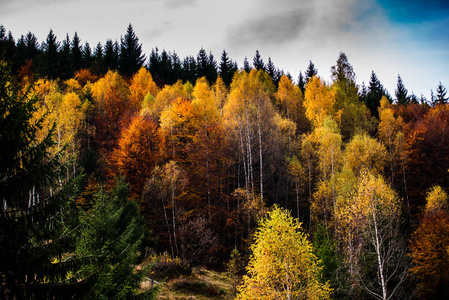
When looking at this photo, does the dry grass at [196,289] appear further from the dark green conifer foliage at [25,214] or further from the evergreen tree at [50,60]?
the evergreen tree at [50,60]

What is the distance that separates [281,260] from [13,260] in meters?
12.1

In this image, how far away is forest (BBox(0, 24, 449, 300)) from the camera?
5.95 meters

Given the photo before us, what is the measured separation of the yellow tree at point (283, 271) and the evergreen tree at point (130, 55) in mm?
53899

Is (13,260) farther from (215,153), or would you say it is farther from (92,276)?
(215,153)

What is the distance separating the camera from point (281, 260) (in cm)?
1439

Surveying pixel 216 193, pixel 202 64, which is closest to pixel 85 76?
pixel 202 64

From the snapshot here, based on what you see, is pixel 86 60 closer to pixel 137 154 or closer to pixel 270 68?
pixel 270 68

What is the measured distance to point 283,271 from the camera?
46.0 ft

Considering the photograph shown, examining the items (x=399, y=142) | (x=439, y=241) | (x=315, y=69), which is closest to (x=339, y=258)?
(x=439, y=241)

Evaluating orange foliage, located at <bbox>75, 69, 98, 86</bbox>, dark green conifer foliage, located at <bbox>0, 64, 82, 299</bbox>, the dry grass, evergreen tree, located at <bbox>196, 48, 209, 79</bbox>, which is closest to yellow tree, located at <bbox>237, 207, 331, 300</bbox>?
the dry grass

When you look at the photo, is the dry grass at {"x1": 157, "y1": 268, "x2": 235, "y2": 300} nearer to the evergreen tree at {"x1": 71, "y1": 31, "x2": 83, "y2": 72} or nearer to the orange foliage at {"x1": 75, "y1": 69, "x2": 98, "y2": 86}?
the orange foliage at {"x1": 75, "y1": 69, "x2": 98, "y2": 86}

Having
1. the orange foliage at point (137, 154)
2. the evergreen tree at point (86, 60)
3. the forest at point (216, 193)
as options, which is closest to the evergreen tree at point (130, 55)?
the evergreen tree at point (86, 60)

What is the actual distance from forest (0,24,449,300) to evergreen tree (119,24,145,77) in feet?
39.2

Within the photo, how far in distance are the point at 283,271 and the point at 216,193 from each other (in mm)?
13166
